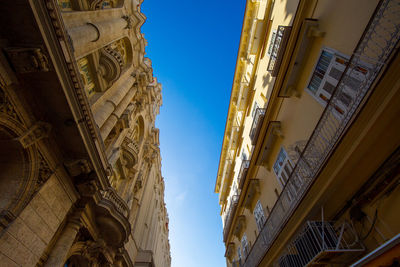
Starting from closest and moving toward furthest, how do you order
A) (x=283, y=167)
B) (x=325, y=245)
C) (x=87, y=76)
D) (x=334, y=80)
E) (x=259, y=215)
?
(x=325, y=245) < (x=334, y=80) < (x=283, y=167) < (x=259, y=215) < (x=87, y=76)

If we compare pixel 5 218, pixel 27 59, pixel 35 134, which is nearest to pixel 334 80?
pixel 27 59

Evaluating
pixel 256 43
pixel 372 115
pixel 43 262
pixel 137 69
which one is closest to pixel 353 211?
pixel 372 115

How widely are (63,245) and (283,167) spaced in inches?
383

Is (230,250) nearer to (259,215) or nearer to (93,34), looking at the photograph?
(259,215)

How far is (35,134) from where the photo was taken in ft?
22.0

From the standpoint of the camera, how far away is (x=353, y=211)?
532 centimetres

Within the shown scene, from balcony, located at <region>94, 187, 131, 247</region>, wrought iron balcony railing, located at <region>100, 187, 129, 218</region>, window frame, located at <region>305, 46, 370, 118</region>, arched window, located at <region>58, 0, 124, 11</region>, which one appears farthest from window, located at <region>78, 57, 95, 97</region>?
window frame, located at <region>305, 46, 370, 118</region>

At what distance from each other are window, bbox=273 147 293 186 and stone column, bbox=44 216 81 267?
9131mm

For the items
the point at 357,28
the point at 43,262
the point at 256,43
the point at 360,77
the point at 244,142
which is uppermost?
the point at 256,43

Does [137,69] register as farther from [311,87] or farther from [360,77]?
[360,77]

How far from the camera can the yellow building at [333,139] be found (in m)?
4.37

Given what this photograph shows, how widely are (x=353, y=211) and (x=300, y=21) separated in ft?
23.9

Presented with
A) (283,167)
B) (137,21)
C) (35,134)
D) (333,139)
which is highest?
(137,21)

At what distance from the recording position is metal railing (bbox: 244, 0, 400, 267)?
438 cm
